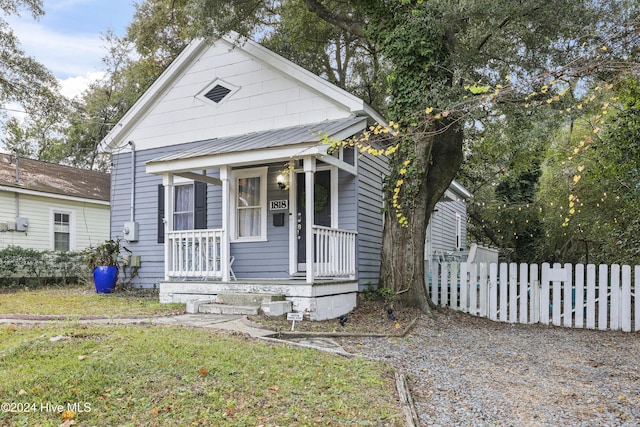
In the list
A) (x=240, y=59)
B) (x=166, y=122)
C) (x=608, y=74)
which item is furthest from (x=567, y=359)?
(x=166, y=122)

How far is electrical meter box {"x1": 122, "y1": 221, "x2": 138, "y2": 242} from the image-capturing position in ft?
36.6

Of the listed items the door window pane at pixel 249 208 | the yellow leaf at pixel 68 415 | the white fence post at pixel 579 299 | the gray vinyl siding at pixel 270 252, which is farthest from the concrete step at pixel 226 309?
the white fence post at pixel 579 299

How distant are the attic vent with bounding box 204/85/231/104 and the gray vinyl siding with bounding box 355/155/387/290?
3.54 m

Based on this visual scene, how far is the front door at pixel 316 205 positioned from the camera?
9359mm

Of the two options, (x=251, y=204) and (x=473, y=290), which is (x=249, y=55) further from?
(x=473, y=290)

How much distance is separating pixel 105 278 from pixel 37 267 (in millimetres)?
5056

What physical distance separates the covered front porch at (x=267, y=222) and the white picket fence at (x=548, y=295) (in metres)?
2.28

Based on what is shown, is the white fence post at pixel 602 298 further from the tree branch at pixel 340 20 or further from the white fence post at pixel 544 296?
the tree branch at pixel 340 20

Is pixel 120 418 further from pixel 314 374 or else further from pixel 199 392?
pixel 314 374

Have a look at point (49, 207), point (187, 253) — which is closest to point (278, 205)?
point (187, 253)

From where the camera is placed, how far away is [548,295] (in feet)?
28.1

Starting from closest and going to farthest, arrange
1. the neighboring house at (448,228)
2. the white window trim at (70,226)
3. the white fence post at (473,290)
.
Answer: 1. the white fence post at (473,290)
2. the neighboring house at (448,228)
3. the white window trim at (70,226)

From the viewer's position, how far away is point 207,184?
413 inches

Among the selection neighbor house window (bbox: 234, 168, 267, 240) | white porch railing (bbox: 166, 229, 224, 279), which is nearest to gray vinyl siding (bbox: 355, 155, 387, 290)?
neighbor house window (bbox: 234, 168, 267, 240)
